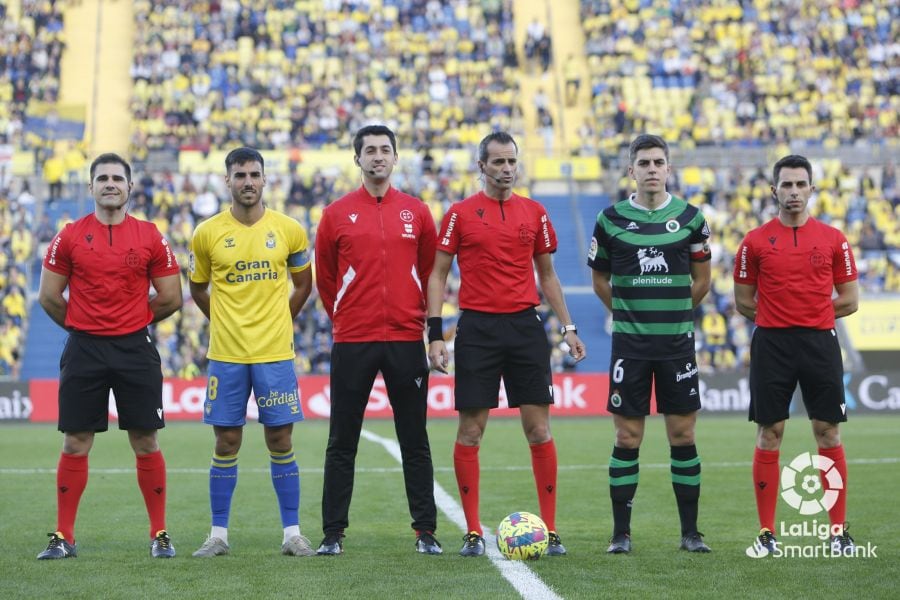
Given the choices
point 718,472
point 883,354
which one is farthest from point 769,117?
point 718,472

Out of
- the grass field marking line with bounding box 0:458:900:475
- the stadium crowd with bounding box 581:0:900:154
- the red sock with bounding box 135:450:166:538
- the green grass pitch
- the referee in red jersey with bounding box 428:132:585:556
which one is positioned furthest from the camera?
the stadium crowd with bounding box 581:0:900:154

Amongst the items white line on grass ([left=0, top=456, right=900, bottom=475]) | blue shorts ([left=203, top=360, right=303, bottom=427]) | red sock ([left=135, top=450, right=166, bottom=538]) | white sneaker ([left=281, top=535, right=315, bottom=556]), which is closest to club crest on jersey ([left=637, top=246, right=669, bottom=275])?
blue shorts ([left=203, top=360, right=303, bottom=427])

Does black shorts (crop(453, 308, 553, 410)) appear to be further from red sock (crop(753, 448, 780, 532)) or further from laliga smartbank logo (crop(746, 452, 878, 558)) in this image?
laliga smartbank logo (crop(746, 452, 878, 558))

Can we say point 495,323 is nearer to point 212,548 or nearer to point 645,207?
point 645,207

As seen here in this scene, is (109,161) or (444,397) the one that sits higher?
(109,161)

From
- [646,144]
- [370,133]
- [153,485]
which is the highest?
[370,133]

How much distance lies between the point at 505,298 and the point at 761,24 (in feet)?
106

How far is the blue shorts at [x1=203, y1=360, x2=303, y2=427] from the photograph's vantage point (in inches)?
308

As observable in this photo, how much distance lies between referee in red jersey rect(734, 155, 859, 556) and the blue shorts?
285cm

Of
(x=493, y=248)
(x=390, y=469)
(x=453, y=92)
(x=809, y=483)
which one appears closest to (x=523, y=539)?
(x=493, y=248)

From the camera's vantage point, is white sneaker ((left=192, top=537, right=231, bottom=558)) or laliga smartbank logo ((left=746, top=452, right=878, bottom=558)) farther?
white sneaker ((left=192, top=537, right=231, bottom=558))

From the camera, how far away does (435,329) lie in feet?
25.8

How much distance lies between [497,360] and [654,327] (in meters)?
0.97

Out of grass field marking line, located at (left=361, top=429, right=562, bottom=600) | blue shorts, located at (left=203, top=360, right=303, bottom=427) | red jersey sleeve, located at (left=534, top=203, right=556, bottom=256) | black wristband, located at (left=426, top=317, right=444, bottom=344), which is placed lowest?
grass field marking line, located at (left=361, top=429, right=562, bottom=600)
